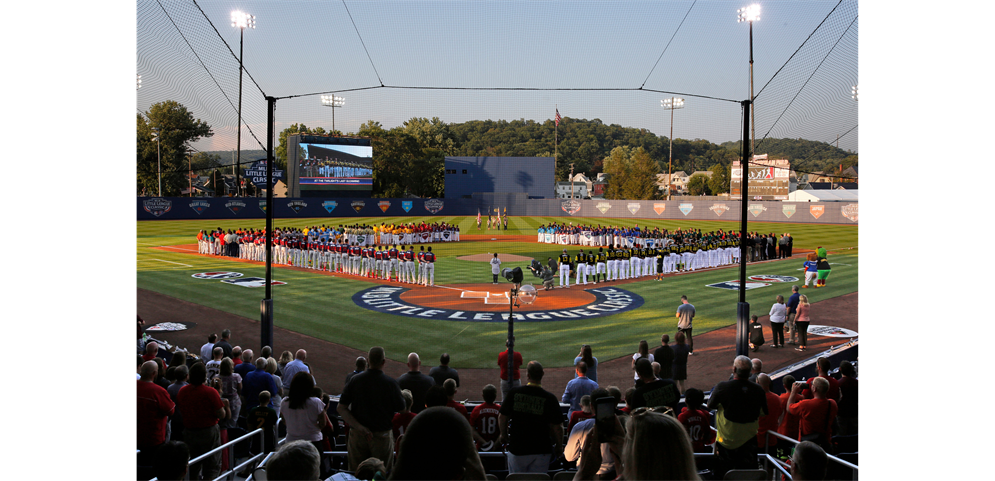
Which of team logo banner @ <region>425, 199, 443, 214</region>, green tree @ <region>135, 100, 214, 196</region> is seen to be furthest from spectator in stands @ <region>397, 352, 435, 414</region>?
green tree @ <region>135, 100, 214, 196</region>

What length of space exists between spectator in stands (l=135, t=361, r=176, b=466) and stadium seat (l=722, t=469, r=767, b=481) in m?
5.26

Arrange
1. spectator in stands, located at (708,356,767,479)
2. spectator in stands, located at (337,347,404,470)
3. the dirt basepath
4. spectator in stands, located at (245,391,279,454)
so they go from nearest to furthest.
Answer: spectator in stands, located at (337,347,404,470)
spectator in stands, located at (708,356,767,479)
spectator in stands, located at (245,391,279,454)
the dirt basepath

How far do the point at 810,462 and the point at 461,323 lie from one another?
13089mm

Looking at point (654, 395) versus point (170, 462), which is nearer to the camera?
point (170, 462)

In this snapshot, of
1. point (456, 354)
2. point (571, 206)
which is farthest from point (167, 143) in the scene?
point (456, 354)

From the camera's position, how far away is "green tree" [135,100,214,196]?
6288 centimetres

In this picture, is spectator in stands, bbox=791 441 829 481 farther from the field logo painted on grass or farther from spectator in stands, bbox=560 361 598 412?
the field logo painted on grass

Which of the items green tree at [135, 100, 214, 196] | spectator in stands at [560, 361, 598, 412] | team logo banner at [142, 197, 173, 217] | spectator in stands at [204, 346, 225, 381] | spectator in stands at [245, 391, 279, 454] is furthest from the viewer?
green tree at [135, 100, 214, 196]

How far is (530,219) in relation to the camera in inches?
2500

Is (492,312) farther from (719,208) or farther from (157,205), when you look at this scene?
(719,208)

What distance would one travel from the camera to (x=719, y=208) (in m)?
55.6

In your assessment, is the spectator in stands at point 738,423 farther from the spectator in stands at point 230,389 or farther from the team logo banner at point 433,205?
the team logo banner at point 433,205

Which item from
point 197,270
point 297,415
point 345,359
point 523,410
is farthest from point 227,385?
point 197,270
